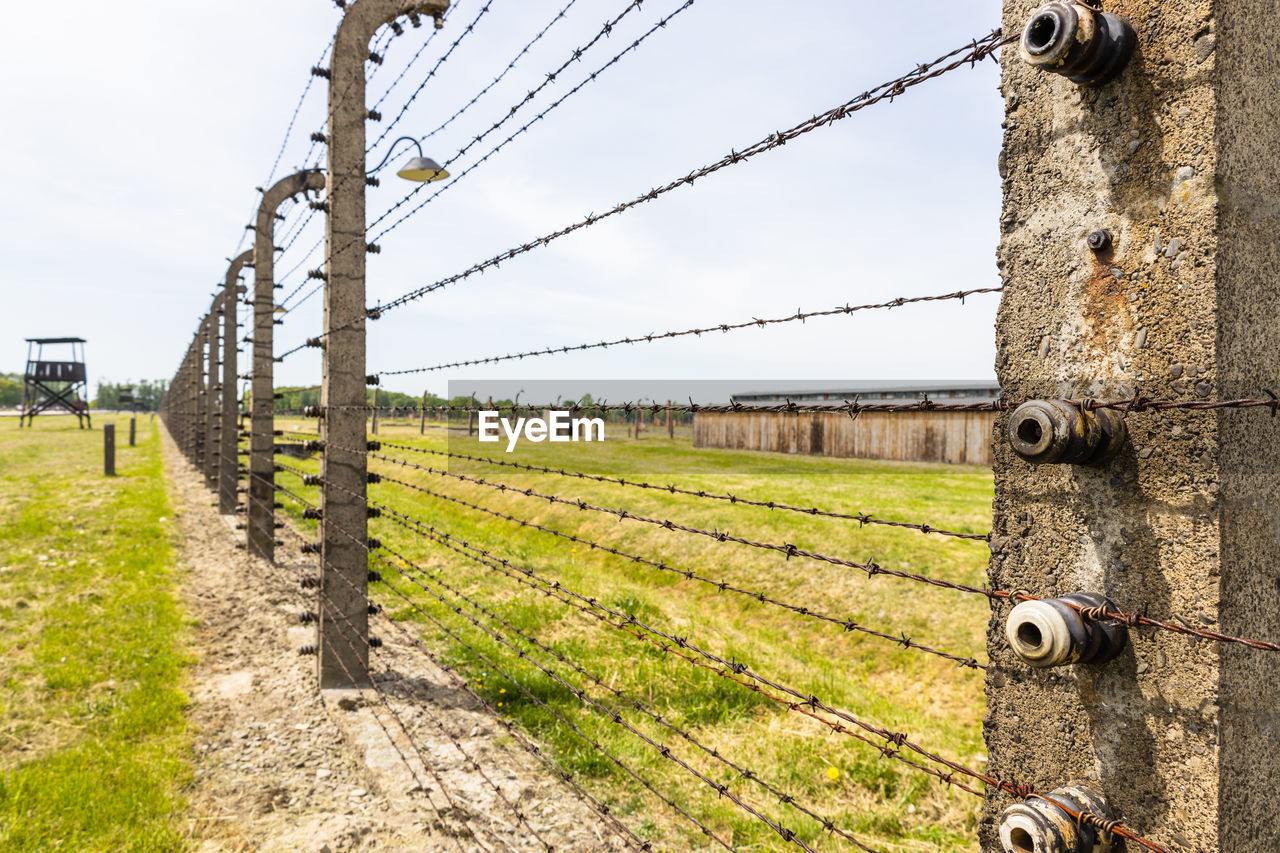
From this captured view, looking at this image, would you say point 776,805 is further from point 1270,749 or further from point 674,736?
point 1270,749

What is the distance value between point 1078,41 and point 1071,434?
30.5 inches

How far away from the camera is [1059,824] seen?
143cm

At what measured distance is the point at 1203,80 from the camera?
1.36 m

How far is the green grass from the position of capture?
3.74m

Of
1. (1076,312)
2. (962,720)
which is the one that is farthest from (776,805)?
(1076,312)

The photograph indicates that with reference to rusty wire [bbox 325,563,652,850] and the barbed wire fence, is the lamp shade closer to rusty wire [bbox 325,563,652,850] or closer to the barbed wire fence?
the barbed wire fence

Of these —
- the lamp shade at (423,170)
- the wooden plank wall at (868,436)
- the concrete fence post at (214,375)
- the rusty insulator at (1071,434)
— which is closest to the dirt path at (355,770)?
the rusty insulator at (1071,434)

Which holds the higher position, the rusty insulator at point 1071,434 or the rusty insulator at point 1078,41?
the rusty insulator at point 1078,41

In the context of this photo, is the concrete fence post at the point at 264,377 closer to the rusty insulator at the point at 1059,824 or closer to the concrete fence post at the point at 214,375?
the concrete fence post at the point at 214,375

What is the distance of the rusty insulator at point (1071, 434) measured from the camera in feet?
4.63

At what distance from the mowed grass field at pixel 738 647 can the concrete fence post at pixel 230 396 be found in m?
1.57

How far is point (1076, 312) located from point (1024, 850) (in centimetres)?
111

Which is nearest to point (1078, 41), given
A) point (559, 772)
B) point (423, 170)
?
point (559, 772)

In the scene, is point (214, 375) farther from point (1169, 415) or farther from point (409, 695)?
point (1169, 415)
